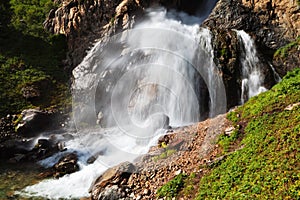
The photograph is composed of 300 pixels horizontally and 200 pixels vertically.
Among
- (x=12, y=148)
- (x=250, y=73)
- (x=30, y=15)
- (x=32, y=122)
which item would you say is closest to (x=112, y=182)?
(x=12, y=148)

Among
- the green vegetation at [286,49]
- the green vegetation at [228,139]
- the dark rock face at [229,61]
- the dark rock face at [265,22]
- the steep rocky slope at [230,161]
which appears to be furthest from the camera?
the dark rock face at [265,22]

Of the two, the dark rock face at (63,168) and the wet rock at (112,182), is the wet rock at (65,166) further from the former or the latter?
the wet rock at (112,182)

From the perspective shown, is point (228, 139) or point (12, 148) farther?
point (12, 148)

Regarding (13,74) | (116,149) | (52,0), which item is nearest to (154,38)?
(116,149)

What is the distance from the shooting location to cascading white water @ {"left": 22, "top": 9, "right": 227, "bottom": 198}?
749 inches

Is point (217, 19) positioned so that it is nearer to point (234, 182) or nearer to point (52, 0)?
point (234, 182)

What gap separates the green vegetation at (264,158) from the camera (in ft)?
27.3

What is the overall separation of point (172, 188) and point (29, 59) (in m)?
25.7

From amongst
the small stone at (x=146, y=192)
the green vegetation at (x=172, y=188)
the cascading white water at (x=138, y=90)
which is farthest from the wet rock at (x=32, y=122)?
the green vegetation at (x=172, y=188)

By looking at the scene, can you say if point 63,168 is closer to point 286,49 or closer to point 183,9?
point 286,49

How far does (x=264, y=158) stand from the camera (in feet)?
31.3

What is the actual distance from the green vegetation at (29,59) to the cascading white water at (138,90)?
2533 millimetres

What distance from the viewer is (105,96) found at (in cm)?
2664

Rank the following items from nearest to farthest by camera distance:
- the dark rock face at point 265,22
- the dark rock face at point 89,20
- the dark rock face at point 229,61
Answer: the dark rock face at point 229,61 → the dark rock face at point 265,22 → the dark rock face at point 89,20
